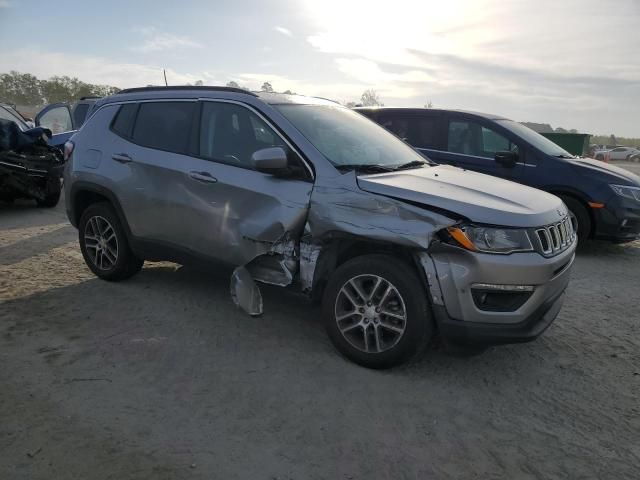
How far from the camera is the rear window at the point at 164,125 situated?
14.1 feet

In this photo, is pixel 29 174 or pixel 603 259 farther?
pixel 29 174

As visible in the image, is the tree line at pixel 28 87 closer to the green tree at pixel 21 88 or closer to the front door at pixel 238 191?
the green tree at pixel 21 88

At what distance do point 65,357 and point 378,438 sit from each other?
2.26m

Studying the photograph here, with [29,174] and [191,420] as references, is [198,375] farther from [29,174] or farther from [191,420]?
[29,174]

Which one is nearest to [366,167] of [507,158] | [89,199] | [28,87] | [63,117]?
[89,199]

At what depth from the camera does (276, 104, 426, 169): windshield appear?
3711 mm

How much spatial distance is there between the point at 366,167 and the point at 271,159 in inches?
28.0

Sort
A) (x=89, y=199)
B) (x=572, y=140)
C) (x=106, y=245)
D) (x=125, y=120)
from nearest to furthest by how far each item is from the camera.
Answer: (x=125, y=120)
(x=106, y=245)
(x=89, y=199)
(x=572, y=140)

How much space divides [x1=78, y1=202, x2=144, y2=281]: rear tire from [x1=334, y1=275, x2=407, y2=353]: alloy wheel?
2516 mm

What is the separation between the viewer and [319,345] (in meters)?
3.75

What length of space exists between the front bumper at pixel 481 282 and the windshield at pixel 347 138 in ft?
3.49

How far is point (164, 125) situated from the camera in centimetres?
444

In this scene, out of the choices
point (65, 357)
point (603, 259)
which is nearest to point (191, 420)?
point (65, 357)

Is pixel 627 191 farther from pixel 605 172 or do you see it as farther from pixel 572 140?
pixel 572 140
